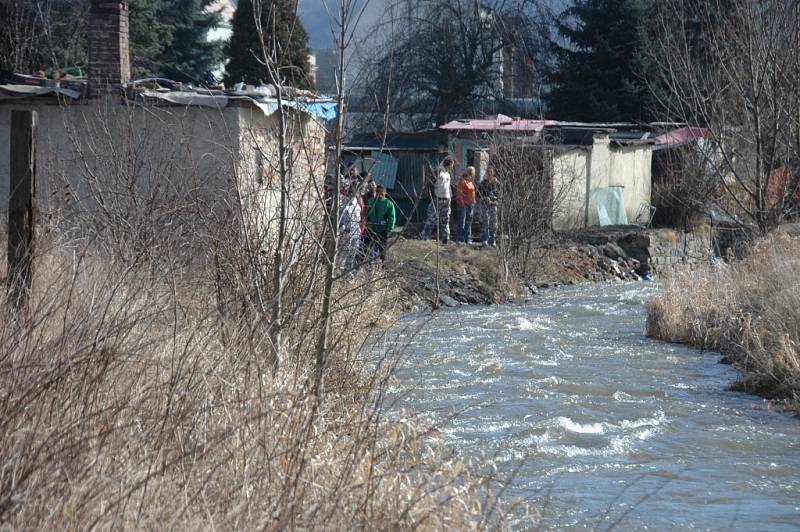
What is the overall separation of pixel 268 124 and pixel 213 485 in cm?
1287

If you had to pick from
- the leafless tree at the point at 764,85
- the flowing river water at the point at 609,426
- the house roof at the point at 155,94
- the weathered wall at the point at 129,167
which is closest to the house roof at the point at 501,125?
the leafless tree at the point at 764,85

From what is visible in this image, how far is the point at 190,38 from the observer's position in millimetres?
33250

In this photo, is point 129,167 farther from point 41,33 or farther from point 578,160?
point 578,160

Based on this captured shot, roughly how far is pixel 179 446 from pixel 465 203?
1854 cm

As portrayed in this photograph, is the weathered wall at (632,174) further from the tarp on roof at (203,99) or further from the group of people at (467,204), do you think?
the tarp on roof at (203,99)

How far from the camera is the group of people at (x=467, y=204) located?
22.5 meters

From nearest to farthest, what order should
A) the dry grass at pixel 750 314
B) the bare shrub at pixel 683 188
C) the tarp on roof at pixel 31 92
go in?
the dry grass at pixel 750 314
the tarp on roof at pixel 31 92
the bare shrub at pixel 683 188

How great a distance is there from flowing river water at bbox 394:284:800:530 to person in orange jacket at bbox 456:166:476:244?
6.99 meters

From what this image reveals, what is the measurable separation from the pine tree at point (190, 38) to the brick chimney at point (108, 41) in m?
15.1

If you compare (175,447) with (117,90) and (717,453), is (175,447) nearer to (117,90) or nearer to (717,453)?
(717,453)

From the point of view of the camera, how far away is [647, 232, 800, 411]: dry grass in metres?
11.7

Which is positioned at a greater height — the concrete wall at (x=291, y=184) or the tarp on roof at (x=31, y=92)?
the tarp on roof at (x=31, y=92)

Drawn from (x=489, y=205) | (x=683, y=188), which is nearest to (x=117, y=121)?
(x=489, y=205)

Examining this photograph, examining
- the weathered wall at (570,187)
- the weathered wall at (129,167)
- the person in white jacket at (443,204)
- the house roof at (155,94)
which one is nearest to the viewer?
the weathered wall at (129,167)
